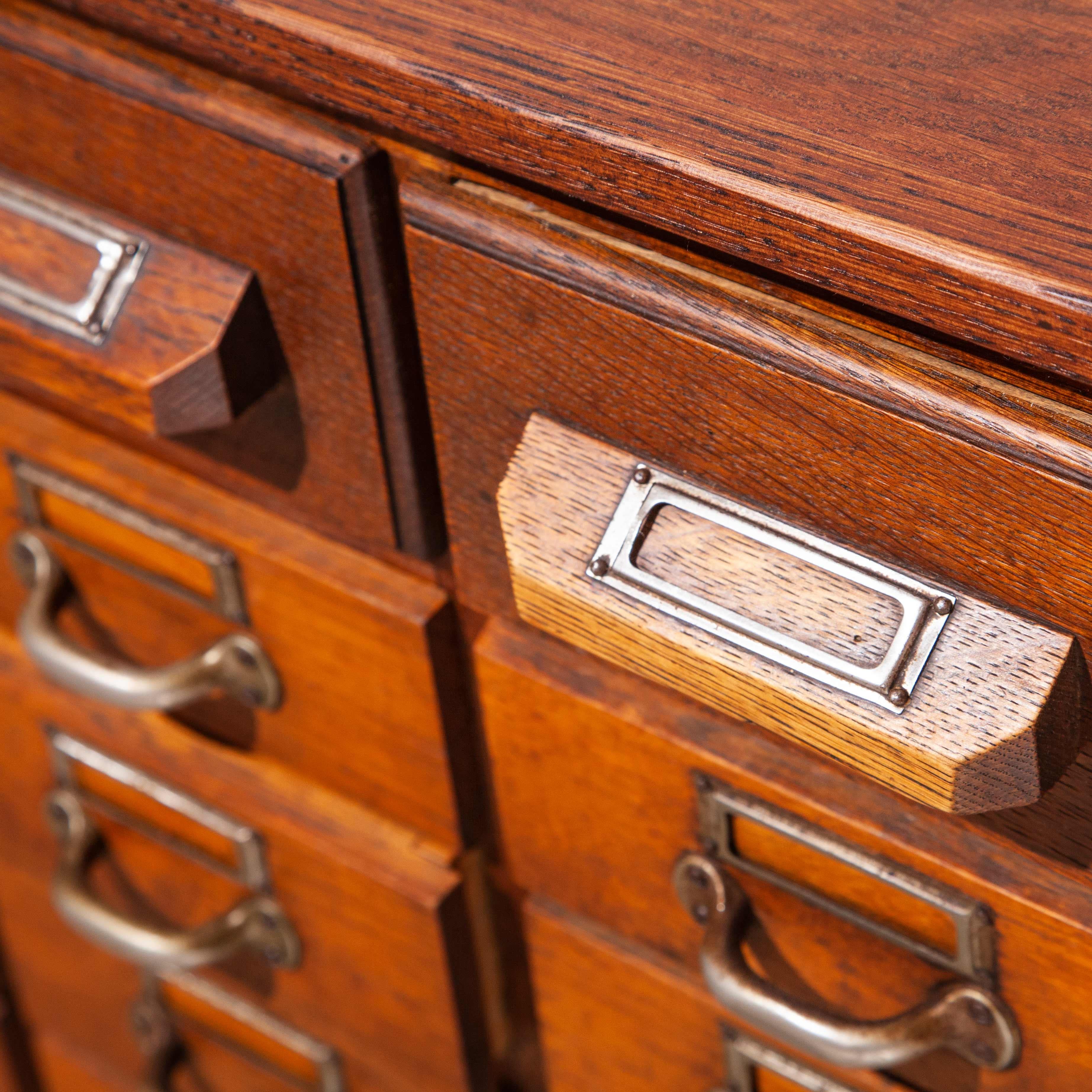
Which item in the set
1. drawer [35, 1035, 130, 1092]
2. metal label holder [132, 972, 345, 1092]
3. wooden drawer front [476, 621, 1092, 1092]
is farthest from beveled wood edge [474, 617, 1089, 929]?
drawer [35, 1035, 130, 1092]

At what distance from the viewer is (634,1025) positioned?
1.56ft

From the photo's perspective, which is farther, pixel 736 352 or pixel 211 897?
pixel 211 897

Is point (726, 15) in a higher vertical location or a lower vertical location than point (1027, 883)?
higher

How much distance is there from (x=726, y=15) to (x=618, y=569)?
124 mm

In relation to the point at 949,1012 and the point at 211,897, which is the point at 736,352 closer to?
the point at 949,1012

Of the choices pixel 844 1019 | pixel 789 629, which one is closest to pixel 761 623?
pixel 789 629

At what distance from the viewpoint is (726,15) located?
1.09 feet

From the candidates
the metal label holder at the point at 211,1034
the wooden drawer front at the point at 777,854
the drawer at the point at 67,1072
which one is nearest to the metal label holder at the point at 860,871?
the wooden drawer front at the point at 777,854

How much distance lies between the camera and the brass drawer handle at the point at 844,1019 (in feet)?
1.22

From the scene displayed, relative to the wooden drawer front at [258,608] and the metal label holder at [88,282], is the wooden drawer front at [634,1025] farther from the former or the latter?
the metal label holder at [88,282]

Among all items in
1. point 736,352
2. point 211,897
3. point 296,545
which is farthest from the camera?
point 211,897

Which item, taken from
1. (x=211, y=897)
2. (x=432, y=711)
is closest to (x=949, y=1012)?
(x=432, y=711)

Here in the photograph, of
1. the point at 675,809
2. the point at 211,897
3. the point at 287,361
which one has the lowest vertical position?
the point at 211,897

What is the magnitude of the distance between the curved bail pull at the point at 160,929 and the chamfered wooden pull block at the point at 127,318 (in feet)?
0.66
